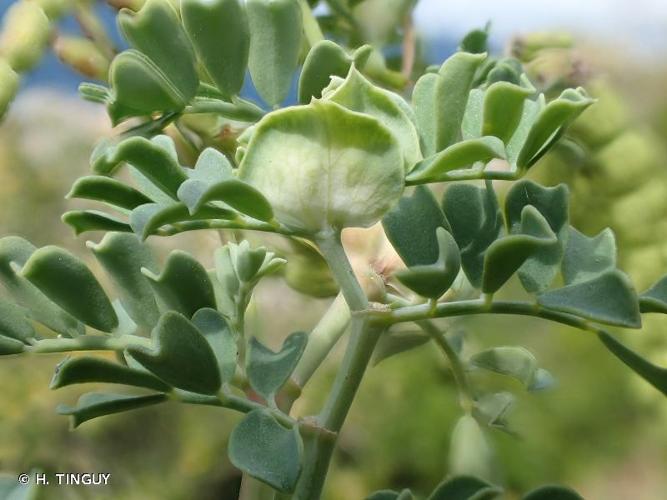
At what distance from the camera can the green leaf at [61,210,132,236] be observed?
0.27m

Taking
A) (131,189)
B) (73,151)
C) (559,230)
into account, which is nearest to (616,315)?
(559,230)

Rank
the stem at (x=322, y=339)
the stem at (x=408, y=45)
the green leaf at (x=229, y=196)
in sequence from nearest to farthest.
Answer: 1. the green leaf at (x=229, y=196)
2. the stem at (x=322, y=339)
3. the stem at (x=408, y=45)

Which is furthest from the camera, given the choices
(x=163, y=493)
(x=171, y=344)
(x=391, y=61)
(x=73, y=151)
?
(x=73, y=151)

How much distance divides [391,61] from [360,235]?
18 cm

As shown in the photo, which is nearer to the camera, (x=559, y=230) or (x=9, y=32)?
(x=559, y=230)

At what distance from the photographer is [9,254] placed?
30 cm

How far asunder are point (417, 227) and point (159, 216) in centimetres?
9

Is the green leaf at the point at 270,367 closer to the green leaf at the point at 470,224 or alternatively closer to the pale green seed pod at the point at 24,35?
the green leaf at the point at 470,224

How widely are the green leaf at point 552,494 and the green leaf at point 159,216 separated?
15 cm

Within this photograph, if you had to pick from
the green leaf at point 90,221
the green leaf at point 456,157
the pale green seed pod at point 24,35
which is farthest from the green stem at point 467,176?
the pale green seed pod at point 24,35

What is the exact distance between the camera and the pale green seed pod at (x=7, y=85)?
0.36 m

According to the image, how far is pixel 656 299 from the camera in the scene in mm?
269

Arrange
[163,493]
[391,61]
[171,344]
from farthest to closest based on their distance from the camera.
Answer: [163,493] < [391,61] < [171,344]

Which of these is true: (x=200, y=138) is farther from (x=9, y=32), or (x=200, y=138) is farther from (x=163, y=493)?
(x=163, y=493)
